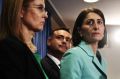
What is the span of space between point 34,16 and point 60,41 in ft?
4.00

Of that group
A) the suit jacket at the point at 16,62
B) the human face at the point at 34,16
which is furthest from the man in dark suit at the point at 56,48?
the suit jacket at the point at 16,62

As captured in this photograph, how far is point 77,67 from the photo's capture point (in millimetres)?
1454

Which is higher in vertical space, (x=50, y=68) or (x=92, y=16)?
(x=92, y=16)

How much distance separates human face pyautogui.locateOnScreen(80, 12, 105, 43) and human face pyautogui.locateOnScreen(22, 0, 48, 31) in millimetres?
475

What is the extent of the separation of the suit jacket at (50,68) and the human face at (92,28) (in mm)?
347

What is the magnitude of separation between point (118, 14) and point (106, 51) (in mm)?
675

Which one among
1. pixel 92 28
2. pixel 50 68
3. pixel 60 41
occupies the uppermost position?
pixel 92 28

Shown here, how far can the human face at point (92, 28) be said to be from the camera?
1648mm

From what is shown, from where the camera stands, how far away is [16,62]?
1.03 m

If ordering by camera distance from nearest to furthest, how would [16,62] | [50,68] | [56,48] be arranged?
[16,62]
[50,68]
[56,48]

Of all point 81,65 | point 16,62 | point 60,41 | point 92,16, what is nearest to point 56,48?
point 60,41

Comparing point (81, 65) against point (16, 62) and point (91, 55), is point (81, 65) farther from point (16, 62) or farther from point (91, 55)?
point (16, 62)

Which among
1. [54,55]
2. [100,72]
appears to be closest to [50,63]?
[54,55]

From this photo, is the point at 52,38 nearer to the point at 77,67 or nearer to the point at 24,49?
the point at 77,67
